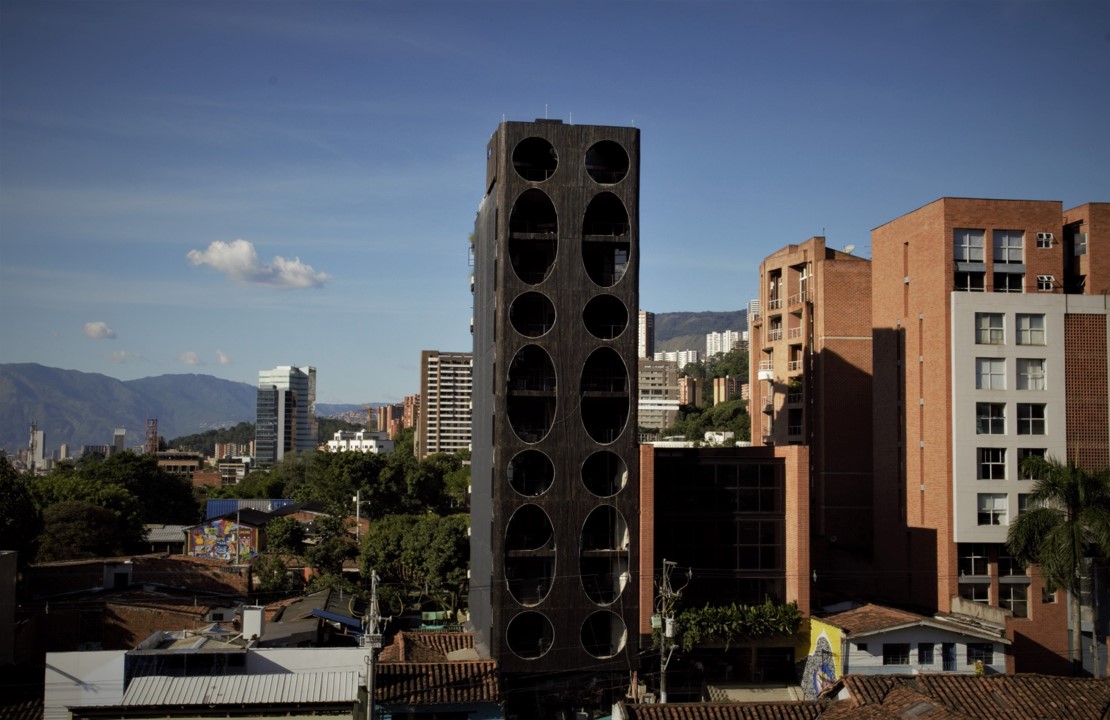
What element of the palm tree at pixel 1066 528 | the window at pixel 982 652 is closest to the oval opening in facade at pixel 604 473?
the window at pixel 982 652

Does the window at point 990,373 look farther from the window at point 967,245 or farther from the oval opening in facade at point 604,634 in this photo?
the oval opening in facade at point 604,634

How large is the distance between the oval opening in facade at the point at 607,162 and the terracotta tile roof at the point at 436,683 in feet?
63.7

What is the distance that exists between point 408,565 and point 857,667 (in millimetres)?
30206

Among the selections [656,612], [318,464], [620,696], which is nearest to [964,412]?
[656,612]

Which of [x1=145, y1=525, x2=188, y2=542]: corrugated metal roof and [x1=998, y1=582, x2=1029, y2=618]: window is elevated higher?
[x1=998, y1=582, x2=1029, y2=618]: window

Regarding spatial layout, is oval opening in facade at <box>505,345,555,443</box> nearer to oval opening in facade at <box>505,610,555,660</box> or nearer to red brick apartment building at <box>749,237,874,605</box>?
oval opening in facade at <box>505,610,555,660</box>

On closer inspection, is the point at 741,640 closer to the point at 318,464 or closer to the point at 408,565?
the point at 408,565

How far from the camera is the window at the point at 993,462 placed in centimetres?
4584

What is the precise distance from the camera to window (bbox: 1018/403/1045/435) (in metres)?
46.1

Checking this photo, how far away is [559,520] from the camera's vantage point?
A: 136ft

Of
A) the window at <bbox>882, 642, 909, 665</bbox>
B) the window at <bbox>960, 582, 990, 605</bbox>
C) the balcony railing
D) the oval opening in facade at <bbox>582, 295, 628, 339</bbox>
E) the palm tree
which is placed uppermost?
the balcony railing

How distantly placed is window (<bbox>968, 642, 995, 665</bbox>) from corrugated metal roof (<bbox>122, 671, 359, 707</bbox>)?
23.6 metres

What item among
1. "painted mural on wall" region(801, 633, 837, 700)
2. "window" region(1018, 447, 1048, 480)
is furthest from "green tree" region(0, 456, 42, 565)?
"window" region(1018, 447, 1048, 480)

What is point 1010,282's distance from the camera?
48.0m
